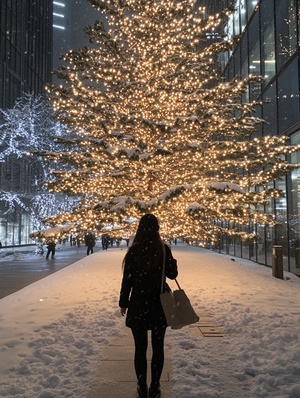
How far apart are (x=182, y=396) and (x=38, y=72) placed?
2189 inches

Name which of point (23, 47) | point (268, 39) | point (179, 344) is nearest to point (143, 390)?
point (179, 344)

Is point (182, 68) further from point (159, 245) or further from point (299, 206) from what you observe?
point (159, 245)

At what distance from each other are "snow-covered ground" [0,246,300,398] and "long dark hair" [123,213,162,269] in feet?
4.58

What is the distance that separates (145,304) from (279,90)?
14.8 m

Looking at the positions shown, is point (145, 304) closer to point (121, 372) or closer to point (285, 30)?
point (121, 372)

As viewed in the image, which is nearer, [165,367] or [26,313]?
[165,367]

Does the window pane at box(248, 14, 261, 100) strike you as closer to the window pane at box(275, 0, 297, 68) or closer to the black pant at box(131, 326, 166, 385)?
the window pane at box(275, 0, 297, 68)

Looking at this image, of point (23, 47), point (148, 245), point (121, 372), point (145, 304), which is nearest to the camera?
point (145, 304)

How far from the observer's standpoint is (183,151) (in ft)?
40.1

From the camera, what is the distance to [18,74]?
148 ft

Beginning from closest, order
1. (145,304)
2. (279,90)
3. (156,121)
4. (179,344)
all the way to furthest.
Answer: (145,304), (179,344), (156,121), (279,90)

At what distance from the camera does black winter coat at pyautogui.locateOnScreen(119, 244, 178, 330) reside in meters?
3.90

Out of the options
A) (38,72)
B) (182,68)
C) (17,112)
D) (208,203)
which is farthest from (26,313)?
(38,72)

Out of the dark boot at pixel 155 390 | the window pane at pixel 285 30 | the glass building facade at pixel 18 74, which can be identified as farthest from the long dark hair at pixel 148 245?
the glass building facade at pixel 18 74
